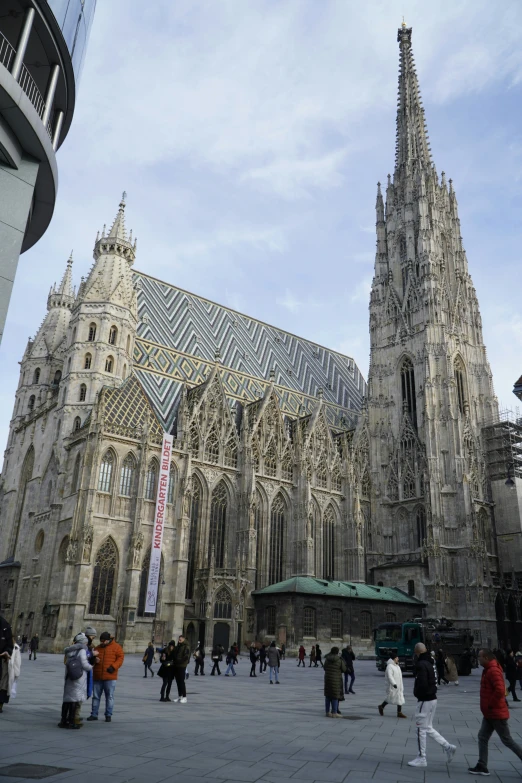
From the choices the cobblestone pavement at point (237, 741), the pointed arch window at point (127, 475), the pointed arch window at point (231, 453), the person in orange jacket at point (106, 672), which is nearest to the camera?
the cobblestone pavement at point (237, 741)

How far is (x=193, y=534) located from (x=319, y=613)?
34.6 ft

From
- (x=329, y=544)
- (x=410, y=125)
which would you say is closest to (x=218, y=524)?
(x=329, y=544)

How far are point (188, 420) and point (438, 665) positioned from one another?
27.3m

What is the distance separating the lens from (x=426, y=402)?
58656 millimetres

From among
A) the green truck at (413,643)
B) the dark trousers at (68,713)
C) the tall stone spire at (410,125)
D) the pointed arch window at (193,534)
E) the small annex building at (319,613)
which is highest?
the tall stone spire at (410,125)

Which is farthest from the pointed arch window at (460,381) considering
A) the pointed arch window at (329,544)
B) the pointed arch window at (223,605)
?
the pointed arch window at (223,605)

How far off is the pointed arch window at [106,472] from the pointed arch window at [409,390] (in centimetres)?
3140

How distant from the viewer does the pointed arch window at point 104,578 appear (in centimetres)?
3912

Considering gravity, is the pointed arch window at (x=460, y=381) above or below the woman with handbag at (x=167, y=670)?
above

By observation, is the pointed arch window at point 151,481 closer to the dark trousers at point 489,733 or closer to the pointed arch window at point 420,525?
the pointed arch window at point 420,525

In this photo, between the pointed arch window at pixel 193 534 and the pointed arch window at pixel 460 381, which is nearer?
the pointed arch window at pixel 193 534

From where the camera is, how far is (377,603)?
4862 centimetres

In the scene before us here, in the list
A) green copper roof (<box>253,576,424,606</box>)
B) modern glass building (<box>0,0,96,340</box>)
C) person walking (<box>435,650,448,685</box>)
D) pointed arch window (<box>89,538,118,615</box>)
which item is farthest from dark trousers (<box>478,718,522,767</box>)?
green copper roof (<box>253,576,424,606</box>)

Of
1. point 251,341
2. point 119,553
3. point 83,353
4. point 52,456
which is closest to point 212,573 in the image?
point 119,553
